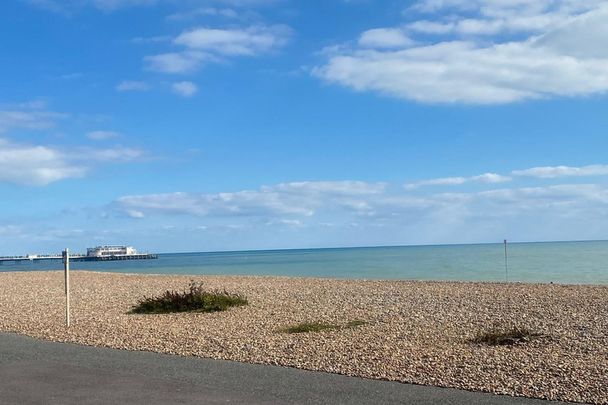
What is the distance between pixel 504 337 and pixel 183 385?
5649mm

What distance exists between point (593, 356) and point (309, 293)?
559 inches

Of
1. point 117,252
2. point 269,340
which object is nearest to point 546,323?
point 269,340

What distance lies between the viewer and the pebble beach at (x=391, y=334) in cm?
816

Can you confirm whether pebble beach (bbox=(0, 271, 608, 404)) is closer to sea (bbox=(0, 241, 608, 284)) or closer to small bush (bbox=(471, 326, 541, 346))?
small bush (bbox=(471, 326, 541, 346))

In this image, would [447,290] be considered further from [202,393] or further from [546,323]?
[202,393]

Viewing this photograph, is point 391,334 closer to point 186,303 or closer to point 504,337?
point 504,337

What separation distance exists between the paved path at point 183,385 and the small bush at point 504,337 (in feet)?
12.3

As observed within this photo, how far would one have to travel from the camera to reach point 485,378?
311 inches

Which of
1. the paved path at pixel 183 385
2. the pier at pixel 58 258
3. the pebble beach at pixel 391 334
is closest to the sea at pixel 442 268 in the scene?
the pebble beach at pixel 391 334

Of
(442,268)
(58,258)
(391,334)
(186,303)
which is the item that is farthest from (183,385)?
(58,258)

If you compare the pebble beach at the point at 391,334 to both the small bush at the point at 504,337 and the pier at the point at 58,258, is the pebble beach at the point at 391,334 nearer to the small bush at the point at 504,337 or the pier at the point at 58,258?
the small bush at the point at 504,337

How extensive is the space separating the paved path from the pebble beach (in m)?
0.47

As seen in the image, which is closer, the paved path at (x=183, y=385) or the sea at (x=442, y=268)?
the paved path at (x=183, y=385)

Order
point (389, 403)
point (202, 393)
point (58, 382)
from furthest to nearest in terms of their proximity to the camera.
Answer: point (58, 382) → point (202, 393) → point (389, 403)
